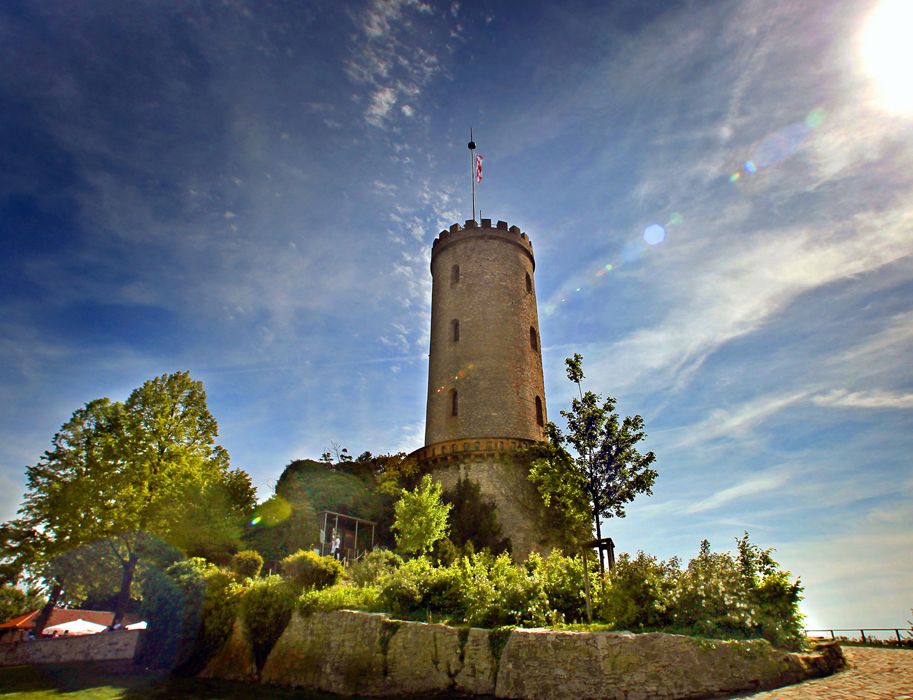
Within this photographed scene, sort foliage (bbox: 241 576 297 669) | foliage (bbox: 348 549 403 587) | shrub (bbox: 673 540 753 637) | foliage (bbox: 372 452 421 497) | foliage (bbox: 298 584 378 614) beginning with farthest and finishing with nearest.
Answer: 1. foliage (bbox: 372 452 421 497)
2. foliage (bbox: 348 549 403 587)
3. foliage (bbox: 241 576 297 669)
4. foliage (bbox: 298 584 378 614)
5. shrub (bbox: 673 540 753 637)

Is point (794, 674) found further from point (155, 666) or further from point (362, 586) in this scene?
→ point (155, 666)

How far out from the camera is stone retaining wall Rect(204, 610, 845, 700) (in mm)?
9984

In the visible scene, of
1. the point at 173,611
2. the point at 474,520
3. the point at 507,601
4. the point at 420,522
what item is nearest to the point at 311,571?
the point at 420,522

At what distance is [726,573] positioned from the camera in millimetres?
12172

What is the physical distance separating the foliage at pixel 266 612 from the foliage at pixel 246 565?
79.2 inches

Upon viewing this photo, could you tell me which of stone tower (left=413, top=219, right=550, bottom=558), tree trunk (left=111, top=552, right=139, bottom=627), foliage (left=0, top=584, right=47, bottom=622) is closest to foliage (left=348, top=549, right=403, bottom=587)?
stone tower (left=413, top=219, right=550, bottom=558)

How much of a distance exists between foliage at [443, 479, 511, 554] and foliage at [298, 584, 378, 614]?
746 centimetres

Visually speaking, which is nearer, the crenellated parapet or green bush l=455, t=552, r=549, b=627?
green bush l=455, t=552, r=549, b=627

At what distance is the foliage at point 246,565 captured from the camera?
19.0m

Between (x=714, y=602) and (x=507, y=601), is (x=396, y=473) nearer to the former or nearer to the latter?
(x=507, y=601)

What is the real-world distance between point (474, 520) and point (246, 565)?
29.7ft

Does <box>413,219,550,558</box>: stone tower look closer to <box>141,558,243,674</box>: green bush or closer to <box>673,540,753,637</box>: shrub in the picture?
<box>141,558,243,674</box>: green bush

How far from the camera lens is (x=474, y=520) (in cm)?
2306

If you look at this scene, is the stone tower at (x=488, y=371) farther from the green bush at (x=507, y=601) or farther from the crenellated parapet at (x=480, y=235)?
the green bush at (x=507, y=601)
